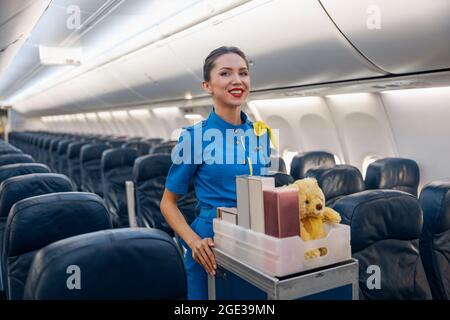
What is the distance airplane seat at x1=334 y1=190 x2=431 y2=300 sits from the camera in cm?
217

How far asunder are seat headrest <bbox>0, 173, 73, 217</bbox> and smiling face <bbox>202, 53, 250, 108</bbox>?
1.67 metres

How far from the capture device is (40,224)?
209 cm

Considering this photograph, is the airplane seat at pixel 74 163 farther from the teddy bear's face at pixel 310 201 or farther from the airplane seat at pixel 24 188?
the teddy bear's face at pixel 310 201

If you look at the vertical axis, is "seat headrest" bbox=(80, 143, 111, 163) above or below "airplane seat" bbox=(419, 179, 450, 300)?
above

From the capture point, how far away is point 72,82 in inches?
458

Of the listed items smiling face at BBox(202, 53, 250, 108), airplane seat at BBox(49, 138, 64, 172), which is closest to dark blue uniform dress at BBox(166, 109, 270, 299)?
smiling face at BBox(202, 53, 250, 108)

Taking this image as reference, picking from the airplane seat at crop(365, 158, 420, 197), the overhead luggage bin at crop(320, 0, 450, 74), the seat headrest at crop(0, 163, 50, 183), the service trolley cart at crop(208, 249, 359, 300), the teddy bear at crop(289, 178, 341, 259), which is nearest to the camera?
the service trolley cart at crop(208, 249, 359, 300)

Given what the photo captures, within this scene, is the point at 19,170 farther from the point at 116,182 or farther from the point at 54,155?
the point at 54,155

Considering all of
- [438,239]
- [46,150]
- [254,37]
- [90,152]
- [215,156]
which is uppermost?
[254,37]

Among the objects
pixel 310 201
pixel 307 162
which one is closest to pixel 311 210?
pixel 310 201

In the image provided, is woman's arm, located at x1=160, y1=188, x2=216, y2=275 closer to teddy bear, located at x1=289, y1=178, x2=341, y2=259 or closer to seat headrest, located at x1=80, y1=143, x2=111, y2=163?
teddy bear, located at x1=289, y1=178, x2=341, y2=259

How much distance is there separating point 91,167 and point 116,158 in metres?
1.37

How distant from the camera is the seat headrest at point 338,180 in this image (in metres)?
3.71
